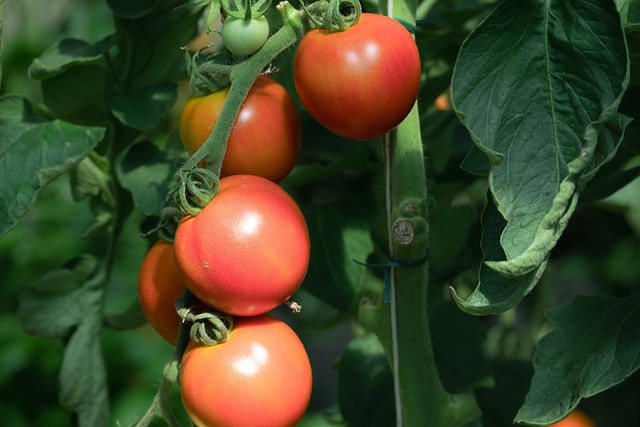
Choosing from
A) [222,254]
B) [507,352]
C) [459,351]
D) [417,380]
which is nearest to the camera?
[222,254]

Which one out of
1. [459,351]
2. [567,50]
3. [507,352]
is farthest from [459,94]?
[507,352]

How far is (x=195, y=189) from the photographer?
54 centimetres

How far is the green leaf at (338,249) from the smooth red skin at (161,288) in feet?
0.63

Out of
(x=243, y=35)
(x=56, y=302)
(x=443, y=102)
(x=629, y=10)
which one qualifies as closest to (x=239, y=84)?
(x=243, y=35)

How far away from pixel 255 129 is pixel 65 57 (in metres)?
0.25

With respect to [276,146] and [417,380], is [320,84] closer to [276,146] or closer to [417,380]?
[276,146]

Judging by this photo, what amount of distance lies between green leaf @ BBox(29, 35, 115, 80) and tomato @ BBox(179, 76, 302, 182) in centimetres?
17

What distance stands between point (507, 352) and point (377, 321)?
16.6 inches

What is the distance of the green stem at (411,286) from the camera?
630mm

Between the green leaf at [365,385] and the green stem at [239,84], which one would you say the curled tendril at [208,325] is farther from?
the green leaf at [365,385]

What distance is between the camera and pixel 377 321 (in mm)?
683

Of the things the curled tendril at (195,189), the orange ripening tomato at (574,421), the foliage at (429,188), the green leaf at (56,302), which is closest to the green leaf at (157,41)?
the foliage at (429,188)

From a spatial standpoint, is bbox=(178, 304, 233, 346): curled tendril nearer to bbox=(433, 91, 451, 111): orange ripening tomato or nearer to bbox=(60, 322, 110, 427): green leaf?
bbox=(60, 322, 110, 427): green leaf

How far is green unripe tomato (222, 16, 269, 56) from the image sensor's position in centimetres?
57
